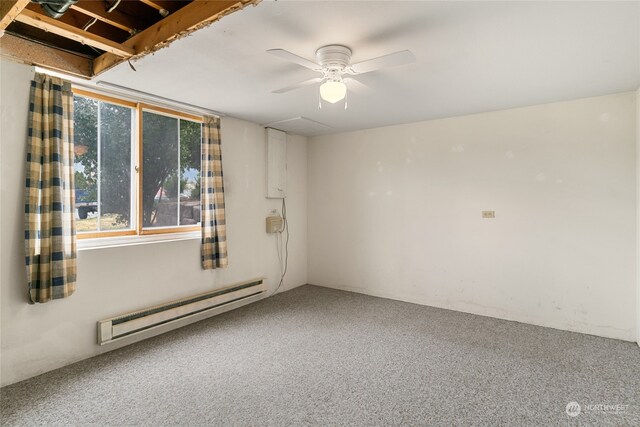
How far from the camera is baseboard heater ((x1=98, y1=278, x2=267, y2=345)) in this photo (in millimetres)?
2934

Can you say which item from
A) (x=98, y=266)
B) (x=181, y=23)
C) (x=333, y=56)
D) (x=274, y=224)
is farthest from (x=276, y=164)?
(x=181, y=23)

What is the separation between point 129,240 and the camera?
10.5 feet

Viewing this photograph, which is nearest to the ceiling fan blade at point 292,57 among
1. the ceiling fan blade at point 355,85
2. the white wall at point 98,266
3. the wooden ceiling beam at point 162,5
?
the ceiling fan blade at point 355,85

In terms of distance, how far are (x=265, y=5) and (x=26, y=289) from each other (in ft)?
8.72

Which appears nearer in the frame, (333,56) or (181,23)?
(181,23)

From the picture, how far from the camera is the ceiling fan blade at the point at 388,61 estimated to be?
1.96m

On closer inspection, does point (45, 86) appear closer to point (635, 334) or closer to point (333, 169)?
point (333, 169)

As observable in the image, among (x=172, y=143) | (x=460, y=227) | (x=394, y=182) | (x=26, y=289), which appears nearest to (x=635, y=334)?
(x=460, y=227)

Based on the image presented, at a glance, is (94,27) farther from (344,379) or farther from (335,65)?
(344,379)

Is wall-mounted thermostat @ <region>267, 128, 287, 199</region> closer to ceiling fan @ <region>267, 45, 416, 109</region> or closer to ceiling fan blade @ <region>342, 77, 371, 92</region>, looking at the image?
ceiling fan blade @ <region>342, 77, 371, 92</region>

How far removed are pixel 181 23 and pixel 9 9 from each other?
753 mm

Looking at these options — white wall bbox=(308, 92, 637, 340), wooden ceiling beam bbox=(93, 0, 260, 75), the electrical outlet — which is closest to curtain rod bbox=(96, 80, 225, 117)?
wooden ceiling beam bbox=(93, 0, 260, 75)

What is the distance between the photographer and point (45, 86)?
2568 mm

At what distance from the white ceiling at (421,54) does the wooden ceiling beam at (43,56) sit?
0.49ft
